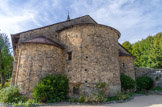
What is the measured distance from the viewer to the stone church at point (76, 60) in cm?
956

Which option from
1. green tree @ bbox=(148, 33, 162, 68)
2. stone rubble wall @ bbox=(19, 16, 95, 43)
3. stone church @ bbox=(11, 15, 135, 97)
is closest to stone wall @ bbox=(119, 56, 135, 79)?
stone church @ bbox=(11, 15, 135, 97)

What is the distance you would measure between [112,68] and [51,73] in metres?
5.58

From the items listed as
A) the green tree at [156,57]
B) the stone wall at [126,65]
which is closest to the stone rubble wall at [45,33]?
the stone wall at [126,65]

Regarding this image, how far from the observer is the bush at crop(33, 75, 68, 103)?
8.60 meters

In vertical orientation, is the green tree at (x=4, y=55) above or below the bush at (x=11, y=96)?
above

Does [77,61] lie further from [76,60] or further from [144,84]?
[144,84]

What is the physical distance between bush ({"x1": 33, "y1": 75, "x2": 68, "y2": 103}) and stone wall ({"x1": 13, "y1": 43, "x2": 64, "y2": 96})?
32.3 inches

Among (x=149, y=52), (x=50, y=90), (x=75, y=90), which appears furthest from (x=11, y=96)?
(x=149, y=52)

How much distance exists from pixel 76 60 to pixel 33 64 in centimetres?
369

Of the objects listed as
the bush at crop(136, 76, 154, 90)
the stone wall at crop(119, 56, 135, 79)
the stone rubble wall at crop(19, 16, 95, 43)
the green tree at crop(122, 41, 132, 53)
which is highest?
the green tree at crop(122, 41, 132, 53)

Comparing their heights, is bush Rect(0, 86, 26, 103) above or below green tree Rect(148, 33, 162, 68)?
below

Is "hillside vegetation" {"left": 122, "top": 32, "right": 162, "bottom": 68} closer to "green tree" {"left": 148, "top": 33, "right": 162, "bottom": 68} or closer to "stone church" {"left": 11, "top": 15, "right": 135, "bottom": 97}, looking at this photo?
"green tree" {"left": 148, "top": 33, "right": 162, "bottom": 68}

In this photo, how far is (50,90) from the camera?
875 cm

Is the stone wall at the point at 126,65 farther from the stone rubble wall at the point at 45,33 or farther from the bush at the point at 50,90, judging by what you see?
the stone rubble wall at the point at 45,33
